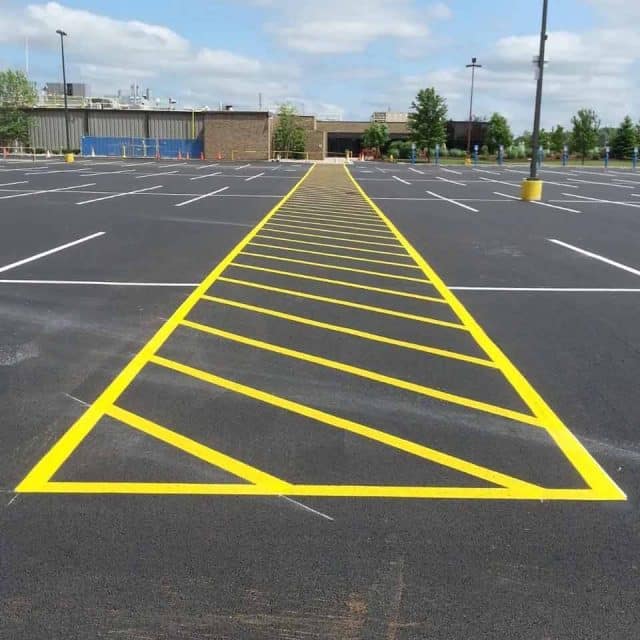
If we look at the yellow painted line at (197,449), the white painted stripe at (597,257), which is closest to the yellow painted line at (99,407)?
the yellow painted line at (197,449)

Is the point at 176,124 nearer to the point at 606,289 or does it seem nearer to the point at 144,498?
the point at 606,289

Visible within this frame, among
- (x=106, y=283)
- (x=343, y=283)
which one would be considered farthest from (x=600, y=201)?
(x=106, y=283)

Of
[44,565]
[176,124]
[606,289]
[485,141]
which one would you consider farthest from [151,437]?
[485,141]

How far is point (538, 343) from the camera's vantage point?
6414 millimetres

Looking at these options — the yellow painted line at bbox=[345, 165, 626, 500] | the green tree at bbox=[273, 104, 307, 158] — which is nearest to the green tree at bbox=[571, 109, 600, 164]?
the green tree at bbox=[273, 104, 307, 158]

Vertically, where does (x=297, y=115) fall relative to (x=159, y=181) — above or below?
above

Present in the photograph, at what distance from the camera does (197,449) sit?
4.11m

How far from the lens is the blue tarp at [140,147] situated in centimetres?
6412

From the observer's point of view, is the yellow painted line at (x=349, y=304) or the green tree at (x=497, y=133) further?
the green tree at (x=497, y=133)

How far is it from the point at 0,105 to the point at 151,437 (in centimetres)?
7227

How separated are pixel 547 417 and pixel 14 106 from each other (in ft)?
238

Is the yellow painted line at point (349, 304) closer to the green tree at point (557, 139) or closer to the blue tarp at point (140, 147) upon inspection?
the blue tarp at point (140, 147)

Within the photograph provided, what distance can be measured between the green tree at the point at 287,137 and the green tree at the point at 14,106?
23764mm

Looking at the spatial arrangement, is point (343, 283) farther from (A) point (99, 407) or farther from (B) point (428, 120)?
(B) point (428, 120)
